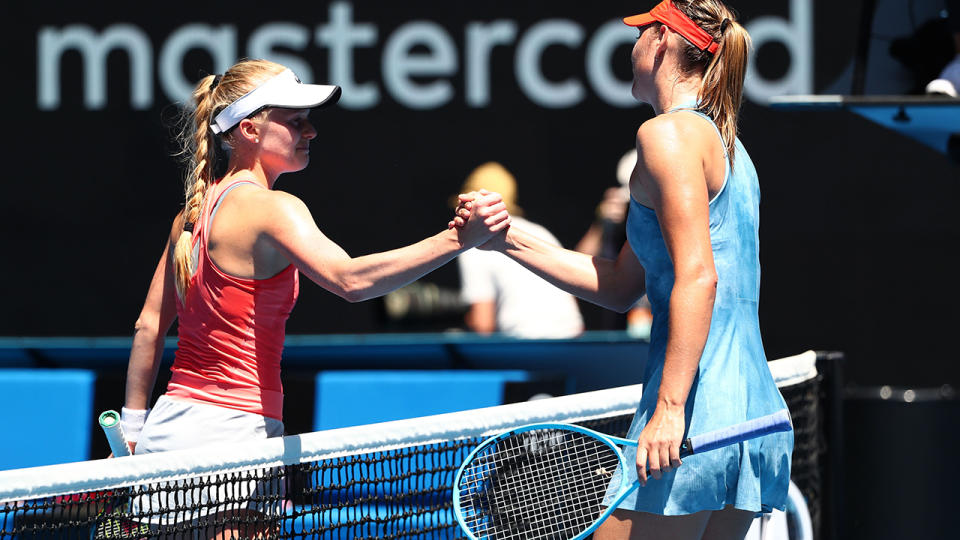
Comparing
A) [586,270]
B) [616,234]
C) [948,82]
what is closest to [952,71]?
[948,82]

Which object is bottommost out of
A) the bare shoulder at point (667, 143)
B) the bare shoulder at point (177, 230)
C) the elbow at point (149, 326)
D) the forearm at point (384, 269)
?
the elbow at point (149, 326)

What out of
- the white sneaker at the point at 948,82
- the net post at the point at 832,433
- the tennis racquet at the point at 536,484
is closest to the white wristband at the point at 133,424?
the tennis racquet at the point at 536,484

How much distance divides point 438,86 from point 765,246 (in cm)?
231

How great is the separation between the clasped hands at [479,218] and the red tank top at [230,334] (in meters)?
0.41

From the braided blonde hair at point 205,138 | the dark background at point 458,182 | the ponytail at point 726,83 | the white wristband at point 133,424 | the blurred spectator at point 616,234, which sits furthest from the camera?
the dark background at point 458,182

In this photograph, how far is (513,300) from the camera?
22.0ft

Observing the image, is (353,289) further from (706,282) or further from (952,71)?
(952,71)

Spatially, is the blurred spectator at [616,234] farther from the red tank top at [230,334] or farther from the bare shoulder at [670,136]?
the bare shoulder at [670,136]

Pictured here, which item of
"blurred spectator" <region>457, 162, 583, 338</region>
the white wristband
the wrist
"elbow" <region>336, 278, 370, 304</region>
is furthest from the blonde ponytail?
"blurred spectator" <region>457, 162, 583, 338</region>

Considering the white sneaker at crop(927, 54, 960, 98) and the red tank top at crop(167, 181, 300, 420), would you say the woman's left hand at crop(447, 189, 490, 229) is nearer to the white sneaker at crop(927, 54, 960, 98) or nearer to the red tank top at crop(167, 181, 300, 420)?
the red tank top at crop(167, 181, 300, 420)

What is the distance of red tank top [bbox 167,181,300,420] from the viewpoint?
9.45 feet

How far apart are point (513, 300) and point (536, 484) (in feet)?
13.1

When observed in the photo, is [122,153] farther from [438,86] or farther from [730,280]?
[730,280]

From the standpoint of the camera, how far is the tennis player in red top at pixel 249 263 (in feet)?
9.37
